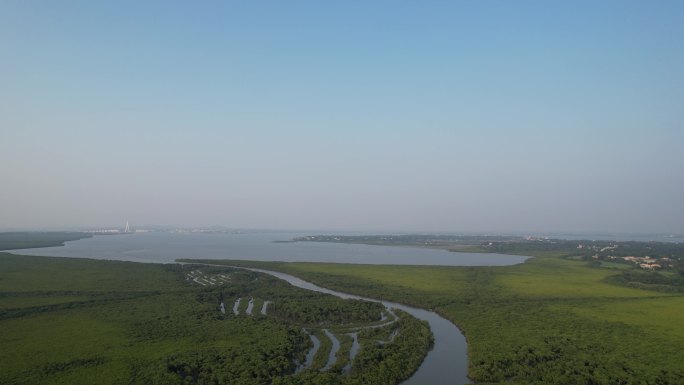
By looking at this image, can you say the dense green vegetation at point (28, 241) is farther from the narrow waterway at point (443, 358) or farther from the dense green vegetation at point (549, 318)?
the narrow waterway at point (443, 358)

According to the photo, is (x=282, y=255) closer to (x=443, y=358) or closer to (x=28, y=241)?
(x=443, y=358)

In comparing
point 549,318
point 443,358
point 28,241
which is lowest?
point 443,358

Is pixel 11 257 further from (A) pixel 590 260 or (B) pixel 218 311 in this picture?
(A) pixel 590 260

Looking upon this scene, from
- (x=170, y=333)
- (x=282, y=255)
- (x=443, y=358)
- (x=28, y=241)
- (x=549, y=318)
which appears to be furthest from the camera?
(x=28, y=241)

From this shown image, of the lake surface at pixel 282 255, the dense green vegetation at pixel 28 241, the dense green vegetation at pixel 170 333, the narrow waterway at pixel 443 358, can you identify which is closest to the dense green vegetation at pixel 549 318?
the narrow waterway at pixel 443 358

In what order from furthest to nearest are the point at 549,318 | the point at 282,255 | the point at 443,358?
the point at 282,255
the point at 549,318
the point at 443,358

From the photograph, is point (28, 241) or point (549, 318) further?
point (28, 241)

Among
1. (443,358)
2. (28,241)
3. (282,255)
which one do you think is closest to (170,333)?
(443,358)
